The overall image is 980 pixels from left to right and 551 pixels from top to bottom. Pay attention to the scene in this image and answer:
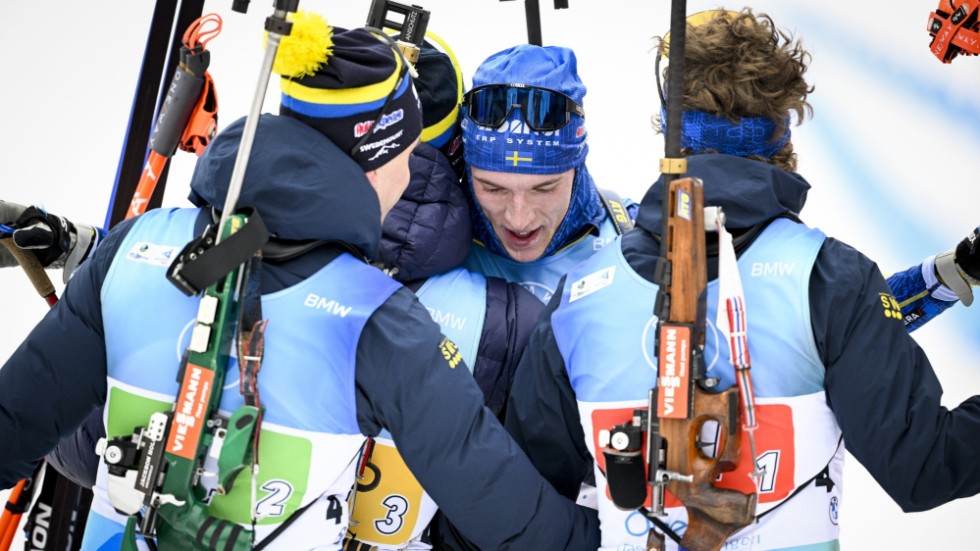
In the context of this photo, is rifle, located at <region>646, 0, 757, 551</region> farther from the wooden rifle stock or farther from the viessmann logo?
the viessmann logo

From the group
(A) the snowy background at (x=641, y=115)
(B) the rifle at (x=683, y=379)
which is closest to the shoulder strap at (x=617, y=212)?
(B) the rifle at (x=683, y=379)

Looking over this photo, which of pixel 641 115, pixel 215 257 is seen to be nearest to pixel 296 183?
pixel 215 257

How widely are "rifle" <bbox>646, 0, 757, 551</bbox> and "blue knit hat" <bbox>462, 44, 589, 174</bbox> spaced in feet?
1.85

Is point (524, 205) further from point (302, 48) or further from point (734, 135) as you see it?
point (302, 48)

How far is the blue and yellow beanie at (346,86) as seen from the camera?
152cm

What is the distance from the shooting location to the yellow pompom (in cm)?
151

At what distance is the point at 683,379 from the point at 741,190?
0.30 m

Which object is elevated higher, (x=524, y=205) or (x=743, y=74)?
(x=743, y=74)

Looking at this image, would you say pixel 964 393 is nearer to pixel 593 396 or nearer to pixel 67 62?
pixel 593 396

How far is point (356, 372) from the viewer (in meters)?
1.54

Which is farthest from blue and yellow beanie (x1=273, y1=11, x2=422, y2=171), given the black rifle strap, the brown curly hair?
the brown curly hair

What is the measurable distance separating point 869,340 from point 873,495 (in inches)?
79.5

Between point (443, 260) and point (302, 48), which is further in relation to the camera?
point (443, 260)

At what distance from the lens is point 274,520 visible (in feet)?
5.10
